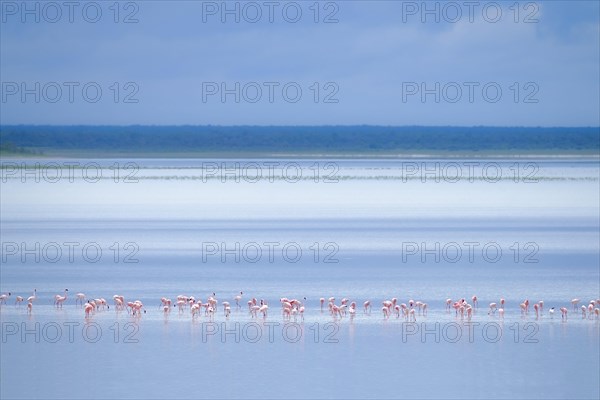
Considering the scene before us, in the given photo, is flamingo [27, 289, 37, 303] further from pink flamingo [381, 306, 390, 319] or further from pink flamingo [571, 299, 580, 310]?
pink flamingo [571, 299, 580, 310]

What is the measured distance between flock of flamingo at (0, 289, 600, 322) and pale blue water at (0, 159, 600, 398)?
0.10 metres

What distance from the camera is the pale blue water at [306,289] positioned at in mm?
7328

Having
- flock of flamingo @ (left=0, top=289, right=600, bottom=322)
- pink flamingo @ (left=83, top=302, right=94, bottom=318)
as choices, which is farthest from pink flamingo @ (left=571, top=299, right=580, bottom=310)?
pink flamingo @ (left=83, top=302, right=94, bottom=318)

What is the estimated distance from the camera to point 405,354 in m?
8.05

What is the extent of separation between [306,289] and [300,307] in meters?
1.53

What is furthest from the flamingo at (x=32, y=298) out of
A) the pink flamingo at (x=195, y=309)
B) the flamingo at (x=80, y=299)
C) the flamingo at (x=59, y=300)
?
the pink flamingo at (x=195, y=309)

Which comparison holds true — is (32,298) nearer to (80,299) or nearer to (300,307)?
(80,299)

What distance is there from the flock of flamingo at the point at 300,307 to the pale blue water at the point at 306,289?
3.9 inches

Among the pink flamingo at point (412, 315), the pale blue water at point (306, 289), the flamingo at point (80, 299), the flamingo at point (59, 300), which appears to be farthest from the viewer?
the flamingo at point (80, 299)

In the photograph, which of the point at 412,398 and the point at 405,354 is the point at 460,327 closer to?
the point at 405,354

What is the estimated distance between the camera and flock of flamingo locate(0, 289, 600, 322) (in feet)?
30.9

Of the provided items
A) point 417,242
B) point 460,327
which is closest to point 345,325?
point 460,327

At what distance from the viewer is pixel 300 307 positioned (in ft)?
30.9

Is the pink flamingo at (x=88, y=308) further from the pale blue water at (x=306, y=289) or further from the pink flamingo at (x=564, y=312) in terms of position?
the pink flamingo at (x=564, y=312)
